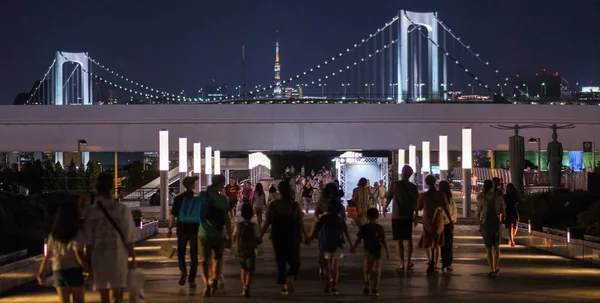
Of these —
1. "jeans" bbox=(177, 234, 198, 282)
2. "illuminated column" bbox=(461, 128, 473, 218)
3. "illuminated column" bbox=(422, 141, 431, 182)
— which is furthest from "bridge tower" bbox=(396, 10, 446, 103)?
"jeans" bbox=(177, 234, 198, 282)

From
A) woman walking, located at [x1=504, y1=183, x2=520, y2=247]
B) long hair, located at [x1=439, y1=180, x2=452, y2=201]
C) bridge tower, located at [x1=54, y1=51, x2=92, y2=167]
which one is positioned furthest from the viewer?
bridge tower, located at [x1=54, y1=51, x2=92, y2=167]

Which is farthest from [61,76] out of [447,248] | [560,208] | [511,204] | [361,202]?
[447,248]

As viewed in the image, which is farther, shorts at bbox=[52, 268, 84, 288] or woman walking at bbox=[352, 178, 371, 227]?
woman walking at bbox=[352, 178, 371, 227]

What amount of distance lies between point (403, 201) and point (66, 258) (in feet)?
23.9

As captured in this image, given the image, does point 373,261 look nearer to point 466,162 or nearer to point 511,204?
point 511,204

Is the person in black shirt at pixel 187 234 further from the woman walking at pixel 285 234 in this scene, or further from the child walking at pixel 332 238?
the child walking at pixel 332 238

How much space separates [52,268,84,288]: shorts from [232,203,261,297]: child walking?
3.27 m

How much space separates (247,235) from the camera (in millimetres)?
13383

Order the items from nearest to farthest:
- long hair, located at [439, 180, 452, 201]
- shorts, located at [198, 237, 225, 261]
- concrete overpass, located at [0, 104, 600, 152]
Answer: shorts, located at [198, 237, 225, 261], long hair, located at [439, 180, 452, 201], concrete overpass, located at [0, 104, 600, 152]

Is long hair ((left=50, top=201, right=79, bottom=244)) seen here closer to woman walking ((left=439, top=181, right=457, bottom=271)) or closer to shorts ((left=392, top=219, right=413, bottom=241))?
shorts ((left=392, top=219, right=413, bottom=241))

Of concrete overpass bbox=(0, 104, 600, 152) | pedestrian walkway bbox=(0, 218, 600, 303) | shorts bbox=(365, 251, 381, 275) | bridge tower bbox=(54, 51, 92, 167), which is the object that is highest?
bridge tower bbox=(54, 51, 92, 167)

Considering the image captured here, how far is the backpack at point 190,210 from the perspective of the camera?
1400 centimetres

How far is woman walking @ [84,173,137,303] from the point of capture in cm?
978

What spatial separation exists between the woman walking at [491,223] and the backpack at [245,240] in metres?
4.33
